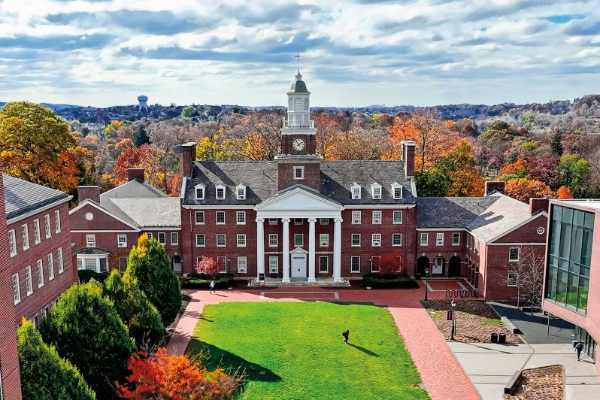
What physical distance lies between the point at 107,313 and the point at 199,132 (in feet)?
341

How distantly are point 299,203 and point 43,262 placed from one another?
70.9 feet

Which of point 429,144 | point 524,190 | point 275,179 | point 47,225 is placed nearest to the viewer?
point 47,225

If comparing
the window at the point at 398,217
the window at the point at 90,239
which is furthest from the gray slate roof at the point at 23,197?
the window at the point at 398,217

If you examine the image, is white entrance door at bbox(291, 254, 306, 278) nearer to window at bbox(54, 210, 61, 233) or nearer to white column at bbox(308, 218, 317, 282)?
white column at bbox(308, 218, 317, 282)

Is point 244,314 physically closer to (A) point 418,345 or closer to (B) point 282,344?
(B) point 282,344

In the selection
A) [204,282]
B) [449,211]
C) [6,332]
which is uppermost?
[6,332]

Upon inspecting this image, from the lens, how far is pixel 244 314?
42.6m

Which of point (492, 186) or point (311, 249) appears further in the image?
point (492, 186)

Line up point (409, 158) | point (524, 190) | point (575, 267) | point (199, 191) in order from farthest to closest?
point (524, 190) → point (409, 158) → point (199, 191) → point (575, 267)

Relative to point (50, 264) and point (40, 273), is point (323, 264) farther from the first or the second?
point (40, 273)

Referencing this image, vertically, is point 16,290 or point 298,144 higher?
point 298,144

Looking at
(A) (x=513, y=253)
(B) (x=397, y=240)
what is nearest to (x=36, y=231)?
(B) (x=397, y=240)

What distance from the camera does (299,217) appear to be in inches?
1951

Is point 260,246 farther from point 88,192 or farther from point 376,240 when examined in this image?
point 88,192
